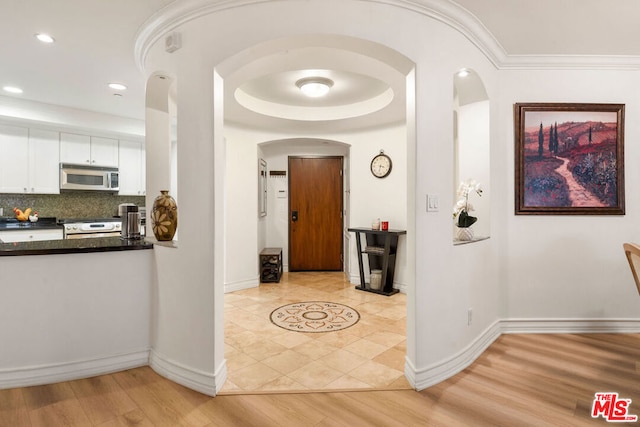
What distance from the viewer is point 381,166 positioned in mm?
4605

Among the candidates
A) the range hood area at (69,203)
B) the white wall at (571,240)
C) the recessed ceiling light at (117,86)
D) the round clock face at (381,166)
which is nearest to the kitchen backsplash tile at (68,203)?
the range hood area at (69,203)

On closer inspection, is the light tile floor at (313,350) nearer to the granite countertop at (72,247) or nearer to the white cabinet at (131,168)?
the granite countertop at (72,247)

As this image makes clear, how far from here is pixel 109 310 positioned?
228 centimetres

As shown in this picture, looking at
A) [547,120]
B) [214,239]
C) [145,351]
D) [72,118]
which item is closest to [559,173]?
[547,120]

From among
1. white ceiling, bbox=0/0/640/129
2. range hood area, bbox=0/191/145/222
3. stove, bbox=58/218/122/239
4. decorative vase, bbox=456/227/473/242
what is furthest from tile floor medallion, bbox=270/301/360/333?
range hood area, bbox=0/191/145/222

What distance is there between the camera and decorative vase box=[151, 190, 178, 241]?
7.50ft

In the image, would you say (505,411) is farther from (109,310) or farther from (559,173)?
(109,310)

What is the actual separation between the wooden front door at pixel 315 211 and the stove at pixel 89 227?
2.78m

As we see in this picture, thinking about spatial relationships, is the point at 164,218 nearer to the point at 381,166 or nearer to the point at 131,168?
the point at 381,166

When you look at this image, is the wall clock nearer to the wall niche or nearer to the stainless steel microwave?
the wall niche

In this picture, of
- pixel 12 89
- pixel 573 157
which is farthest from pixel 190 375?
pixel 12 89

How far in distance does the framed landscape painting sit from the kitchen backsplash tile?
230 inches

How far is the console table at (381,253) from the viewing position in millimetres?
4273

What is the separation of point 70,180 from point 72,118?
0.90 metres
